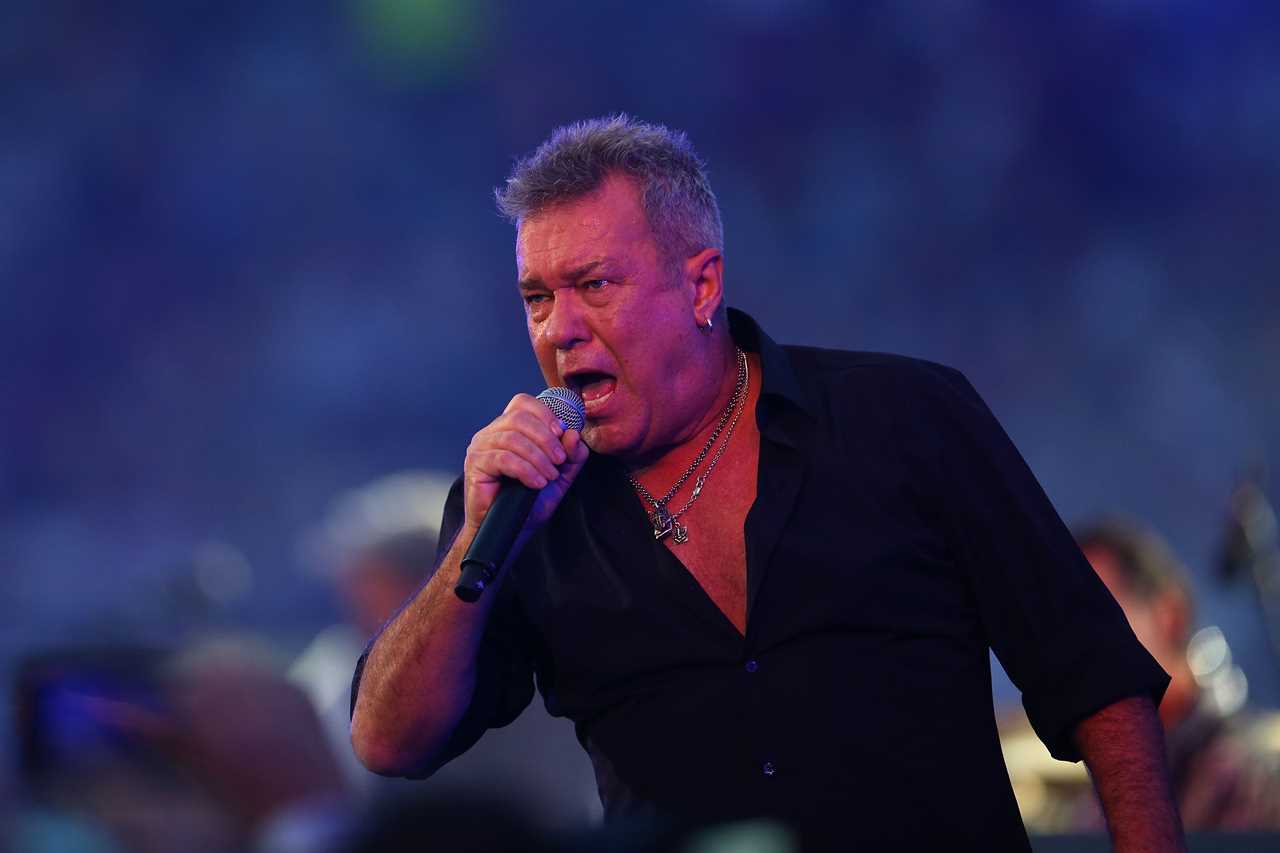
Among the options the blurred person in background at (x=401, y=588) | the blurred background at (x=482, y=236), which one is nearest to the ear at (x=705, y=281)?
the blurred person in background at (x=401, y=588)

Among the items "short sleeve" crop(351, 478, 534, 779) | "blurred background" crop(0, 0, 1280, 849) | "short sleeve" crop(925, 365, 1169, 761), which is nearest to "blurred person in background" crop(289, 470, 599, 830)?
"short sleeve" crop(351, 478, 534, 779)

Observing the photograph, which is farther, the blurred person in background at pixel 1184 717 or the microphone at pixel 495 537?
the blurred person in background at pixel 1184 717

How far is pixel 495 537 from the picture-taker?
60.0 inches

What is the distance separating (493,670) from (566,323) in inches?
18.3

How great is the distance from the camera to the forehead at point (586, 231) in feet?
5.80

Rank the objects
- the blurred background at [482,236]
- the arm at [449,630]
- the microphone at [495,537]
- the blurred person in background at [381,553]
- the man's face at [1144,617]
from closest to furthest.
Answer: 1. the microphone at [495,537]
2. the arm at [449,630]
3. the blurred person in background at [381,553]
4. the man's face at [1144,617]
5. the blurred background at [482,236]

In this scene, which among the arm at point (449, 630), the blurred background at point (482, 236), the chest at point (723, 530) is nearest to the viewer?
the arm at point (449, 630)

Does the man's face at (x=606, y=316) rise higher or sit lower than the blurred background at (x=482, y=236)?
lower

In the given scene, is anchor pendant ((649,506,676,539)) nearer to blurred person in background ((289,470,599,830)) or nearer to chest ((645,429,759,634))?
chest ((645,429,759,634))

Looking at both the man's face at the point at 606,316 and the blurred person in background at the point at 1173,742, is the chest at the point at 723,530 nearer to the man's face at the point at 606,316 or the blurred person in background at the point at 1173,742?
the man's face at the point at 606,316

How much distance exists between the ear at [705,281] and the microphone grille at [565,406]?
0.26 meters

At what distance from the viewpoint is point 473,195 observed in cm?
601

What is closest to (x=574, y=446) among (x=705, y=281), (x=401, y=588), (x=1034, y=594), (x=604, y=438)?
(x=604, y=438)

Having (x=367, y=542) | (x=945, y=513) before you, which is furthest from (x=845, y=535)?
(x=367, y=542)
